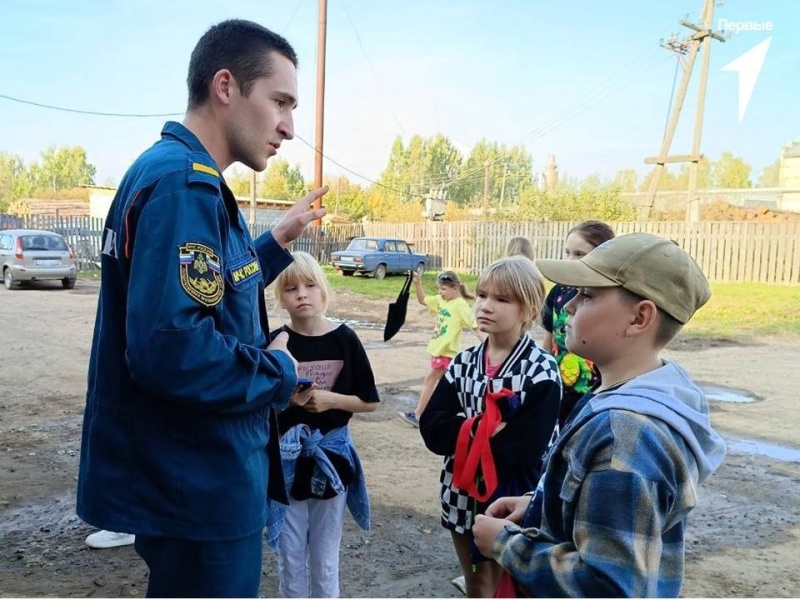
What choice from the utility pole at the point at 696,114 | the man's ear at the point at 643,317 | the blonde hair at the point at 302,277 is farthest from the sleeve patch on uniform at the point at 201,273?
the utility pole at the point at 696,114

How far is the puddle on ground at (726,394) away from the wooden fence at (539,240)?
1242 centimetres

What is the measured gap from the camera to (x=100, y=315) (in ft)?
5.76

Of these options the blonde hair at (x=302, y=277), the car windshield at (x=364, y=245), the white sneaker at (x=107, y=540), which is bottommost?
the white sneaker at (x=107, y=540)

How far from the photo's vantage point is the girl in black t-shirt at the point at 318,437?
2.90m

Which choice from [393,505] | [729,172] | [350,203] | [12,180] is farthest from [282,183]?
[393,505]

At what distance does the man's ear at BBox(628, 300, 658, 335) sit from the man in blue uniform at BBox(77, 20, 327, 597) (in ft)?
2.99

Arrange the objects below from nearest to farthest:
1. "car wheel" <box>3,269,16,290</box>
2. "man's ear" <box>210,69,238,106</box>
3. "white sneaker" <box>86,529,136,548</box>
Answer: "man's ear" <box>210,69,238,106</box>, "white sneaker" <box>86,529,136,548</box>, "car wheel" <box>3,269,16,290</box>

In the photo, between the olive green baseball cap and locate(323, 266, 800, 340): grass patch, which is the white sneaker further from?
locate(323, 266, 800, 340): grass patch

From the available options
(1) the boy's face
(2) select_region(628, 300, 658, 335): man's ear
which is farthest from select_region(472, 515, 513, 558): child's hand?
(2) select_region(628, 300, 658, 335): man's ear

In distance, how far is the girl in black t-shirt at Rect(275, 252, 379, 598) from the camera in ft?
9.52

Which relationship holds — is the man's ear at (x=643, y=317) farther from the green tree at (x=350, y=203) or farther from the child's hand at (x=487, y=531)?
the green tree at (x=350, y=203)

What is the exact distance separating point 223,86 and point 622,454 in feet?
4.70

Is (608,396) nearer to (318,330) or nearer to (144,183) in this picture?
(144,183)

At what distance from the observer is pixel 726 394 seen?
8.08 metres
